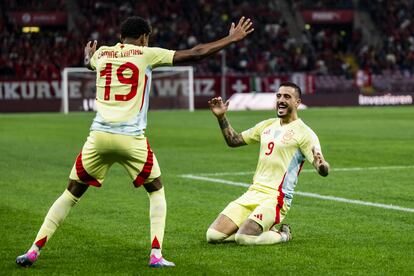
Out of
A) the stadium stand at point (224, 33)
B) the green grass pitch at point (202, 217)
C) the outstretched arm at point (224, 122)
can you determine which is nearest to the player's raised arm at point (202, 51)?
the outstretched arm at point (224, 122)

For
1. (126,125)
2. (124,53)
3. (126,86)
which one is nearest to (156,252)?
(126,125)

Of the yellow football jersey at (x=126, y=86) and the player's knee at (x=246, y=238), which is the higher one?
the yellow football jersey at (x=126, y=86)

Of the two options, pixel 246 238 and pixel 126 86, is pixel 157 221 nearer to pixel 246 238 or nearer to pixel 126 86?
pixel 126 86

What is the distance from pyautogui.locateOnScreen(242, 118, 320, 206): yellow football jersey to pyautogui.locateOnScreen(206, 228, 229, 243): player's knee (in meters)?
0.71

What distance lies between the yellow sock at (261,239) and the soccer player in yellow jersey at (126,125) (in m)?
1.39

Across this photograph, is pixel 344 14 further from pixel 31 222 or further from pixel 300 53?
pixel 31 222

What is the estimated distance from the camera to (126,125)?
28.2ft

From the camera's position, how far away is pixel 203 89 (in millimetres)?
48781

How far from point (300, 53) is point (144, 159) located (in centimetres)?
4664

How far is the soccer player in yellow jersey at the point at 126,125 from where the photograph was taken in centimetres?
858

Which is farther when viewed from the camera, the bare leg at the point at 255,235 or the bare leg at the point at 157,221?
the bare leg at the point at 255,235

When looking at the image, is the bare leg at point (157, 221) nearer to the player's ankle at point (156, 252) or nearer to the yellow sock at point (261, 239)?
the player's ankle at point (156, 252)

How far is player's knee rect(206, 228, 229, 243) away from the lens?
997cm

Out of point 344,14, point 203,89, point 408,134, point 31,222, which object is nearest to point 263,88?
point 203,89
